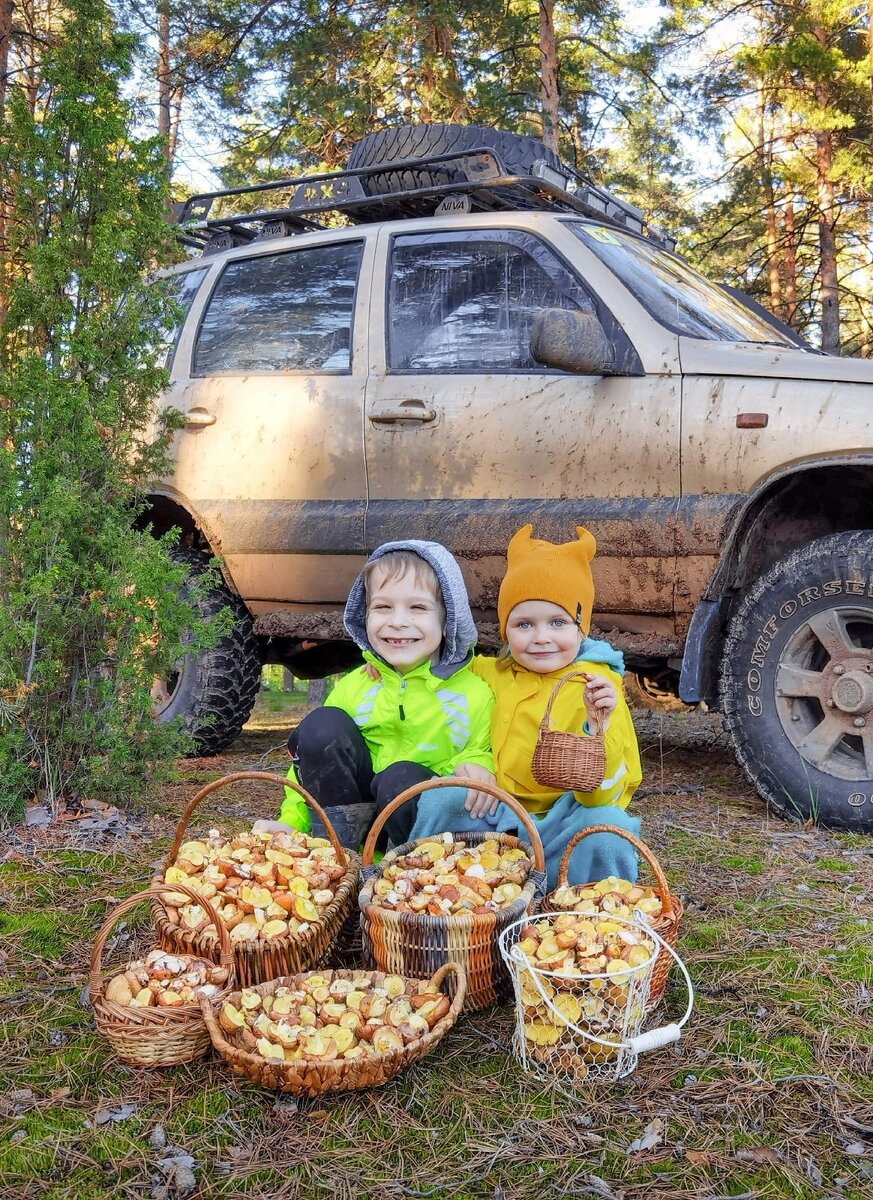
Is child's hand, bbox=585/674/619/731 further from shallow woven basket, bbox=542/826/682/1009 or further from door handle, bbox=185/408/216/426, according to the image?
door handle, bbox=185/408/216/426

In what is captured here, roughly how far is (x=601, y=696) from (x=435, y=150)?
3593 mm

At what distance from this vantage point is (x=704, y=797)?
456 centimetres

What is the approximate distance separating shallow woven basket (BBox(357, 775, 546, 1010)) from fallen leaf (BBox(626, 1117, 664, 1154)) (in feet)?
1.58

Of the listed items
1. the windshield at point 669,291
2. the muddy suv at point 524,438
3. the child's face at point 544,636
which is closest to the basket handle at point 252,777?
the child's face at point 544,636

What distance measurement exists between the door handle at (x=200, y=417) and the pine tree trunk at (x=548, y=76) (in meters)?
6.70

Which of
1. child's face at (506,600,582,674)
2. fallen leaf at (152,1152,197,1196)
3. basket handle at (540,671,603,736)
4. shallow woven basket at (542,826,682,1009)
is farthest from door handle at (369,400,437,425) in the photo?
fallen leaf at (152,1152,197,1196)

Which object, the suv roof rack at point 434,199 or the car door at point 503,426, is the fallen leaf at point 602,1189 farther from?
the suv roof rack at point 434,199

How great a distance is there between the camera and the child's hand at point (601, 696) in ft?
8.64

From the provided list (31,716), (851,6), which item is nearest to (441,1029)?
(31,716)

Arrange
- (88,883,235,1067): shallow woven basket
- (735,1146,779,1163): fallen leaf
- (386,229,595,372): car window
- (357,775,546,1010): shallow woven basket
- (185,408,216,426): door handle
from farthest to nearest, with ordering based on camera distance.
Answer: (185,408,216,426): door handle, (386,229,595,372): car window, (357,775,546,1010): shallow woven basket, (88,883,235,1067): shallow woven basket, (735,1146,779,1163): fallen leaf

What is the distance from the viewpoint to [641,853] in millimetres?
2451

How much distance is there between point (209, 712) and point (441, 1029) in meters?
3.15

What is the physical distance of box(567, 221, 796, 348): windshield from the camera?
164 inches

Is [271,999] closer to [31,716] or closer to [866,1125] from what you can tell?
[866,1125]
